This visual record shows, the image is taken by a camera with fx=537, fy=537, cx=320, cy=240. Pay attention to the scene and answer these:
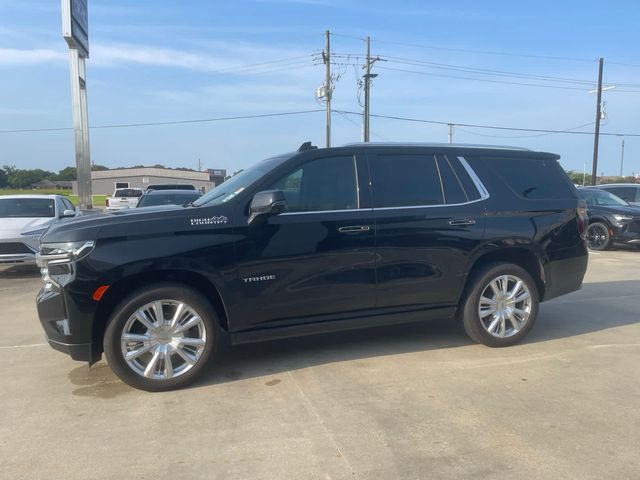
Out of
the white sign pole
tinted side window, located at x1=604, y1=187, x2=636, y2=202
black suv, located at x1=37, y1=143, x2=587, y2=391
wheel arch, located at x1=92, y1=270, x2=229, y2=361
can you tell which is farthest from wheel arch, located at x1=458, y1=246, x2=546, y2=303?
the white sign pole

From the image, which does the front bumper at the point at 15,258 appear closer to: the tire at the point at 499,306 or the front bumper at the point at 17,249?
the front bumper at the point at 17,249

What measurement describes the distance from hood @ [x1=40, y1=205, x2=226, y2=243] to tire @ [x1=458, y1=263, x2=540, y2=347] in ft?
8.53

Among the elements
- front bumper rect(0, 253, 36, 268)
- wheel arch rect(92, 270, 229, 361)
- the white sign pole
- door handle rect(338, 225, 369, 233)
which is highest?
the white sign pole

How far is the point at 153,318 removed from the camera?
4.20 m

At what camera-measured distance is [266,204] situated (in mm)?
4184

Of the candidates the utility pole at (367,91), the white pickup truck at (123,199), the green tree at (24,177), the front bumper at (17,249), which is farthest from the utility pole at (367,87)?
the green tree at (24,177)

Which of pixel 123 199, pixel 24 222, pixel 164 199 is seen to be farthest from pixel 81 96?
pixel 24 222

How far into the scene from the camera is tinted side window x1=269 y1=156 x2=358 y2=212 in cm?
456

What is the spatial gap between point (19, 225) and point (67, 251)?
6.75 meters

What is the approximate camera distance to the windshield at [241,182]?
4605mm

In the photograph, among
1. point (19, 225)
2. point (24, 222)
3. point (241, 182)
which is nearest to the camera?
point (241, 182)

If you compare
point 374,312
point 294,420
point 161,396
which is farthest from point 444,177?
point 161,396

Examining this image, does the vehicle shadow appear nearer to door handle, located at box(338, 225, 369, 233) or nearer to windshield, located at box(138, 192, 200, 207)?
door handle, located at box(338, 225, 369, 233)

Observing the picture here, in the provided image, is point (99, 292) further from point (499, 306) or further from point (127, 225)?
point (499, 306)
